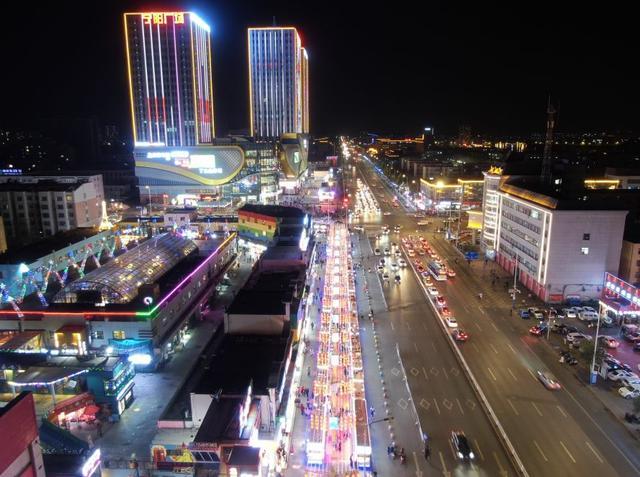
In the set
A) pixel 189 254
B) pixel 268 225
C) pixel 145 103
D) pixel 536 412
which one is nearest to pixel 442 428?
pixel 536 412

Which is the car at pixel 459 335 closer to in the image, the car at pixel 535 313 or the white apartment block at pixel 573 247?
the car at pixel 535 313

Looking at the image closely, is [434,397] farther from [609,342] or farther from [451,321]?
[609,342]

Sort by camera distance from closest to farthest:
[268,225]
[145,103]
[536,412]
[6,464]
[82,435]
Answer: [6,464]
[82,435]
[536,412]
[268,225]
[145,103]

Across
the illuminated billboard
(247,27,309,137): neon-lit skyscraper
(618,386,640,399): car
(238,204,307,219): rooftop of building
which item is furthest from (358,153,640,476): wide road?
(247,27,309,137): neon-lit skyscraper

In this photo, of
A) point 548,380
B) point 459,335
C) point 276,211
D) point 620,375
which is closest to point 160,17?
point 276,211

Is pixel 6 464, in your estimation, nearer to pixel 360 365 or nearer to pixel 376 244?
pixel 360 365

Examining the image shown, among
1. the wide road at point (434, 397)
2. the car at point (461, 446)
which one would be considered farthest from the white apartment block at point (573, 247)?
the car at point (461, 446)

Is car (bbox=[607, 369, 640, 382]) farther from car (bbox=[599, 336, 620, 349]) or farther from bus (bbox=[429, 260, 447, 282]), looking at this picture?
bus (bbox=[429, 260, 447, 282])
